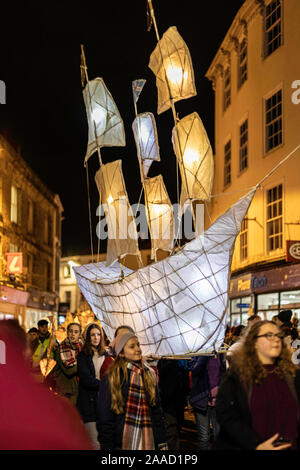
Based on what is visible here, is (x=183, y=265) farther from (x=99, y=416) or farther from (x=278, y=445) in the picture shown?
(x=278, y=445)

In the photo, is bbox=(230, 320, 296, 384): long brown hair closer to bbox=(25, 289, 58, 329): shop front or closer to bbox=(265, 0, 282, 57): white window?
bbox=(265, 0, 282, 57): white window

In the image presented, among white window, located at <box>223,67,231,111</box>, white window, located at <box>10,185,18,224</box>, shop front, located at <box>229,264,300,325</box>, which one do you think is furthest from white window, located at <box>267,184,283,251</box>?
white window, located at <box>10,185,18,224</box>

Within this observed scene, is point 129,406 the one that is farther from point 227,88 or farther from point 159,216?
point 227,88

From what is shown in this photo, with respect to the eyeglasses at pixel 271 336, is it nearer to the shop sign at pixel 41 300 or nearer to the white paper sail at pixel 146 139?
the white paper sail at pixel 146 139

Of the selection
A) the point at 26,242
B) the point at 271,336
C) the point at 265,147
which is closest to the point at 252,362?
the point at 271,336

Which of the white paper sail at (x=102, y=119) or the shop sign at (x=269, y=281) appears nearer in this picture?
the white paper sail at (x=102, y=119)

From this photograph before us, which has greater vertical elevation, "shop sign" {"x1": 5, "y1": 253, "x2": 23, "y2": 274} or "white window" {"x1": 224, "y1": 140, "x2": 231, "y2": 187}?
"white window" {"x1": 224, "y1": 140, "x2": 231, "y2": 187}

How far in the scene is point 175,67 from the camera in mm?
14594

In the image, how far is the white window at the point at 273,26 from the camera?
22.2 m

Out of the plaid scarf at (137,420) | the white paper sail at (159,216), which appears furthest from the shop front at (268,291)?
the plaid scarf at (137,420)

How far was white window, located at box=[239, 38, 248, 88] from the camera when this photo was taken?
25.6 metres

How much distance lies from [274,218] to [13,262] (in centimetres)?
1552

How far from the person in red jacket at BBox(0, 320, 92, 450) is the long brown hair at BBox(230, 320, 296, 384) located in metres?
1.61

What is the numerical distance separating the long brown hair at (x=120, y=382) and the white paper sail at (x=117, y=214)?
944 cm
